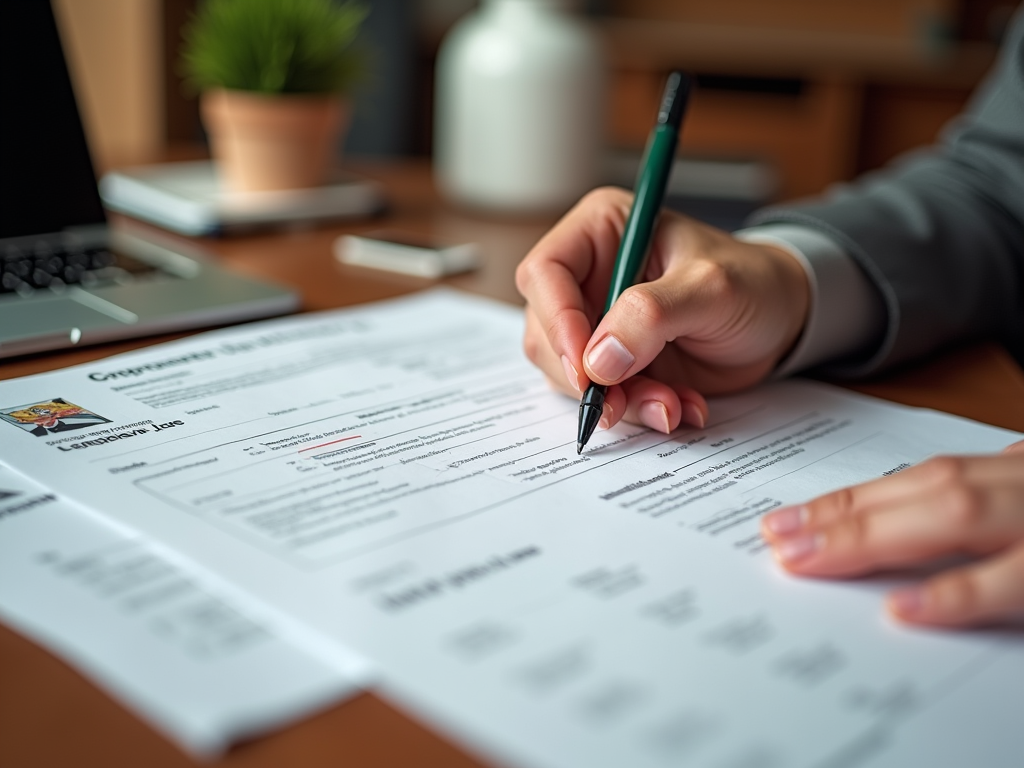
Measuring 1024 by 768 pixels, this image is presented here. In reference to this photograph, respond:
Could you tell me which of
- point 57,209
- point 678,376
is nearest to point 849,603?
point 678,376

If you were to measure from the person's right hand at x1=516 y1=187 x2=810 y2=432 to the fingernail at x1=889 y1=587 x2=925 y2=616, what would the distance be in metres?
0.18

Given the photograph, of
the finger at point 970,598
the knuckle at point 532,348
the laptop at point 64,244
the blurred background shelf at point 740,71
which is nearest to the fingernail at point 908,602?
the finger at point 970,598

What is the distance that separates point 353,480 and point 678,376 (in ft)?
0.81

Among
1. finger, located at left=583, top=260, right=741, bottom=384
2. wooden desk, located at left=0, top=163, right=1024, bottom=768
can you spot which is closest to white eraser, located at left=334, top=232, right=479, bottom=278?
wooden desk, located at left=0, top=163, right=1024, bottom=768

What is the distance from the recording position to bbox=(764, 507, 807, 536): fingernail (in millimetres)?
399

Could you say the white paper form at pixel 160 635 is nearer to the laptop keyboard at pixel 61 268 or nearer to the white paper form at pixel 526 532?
the white paper form at pixel 526 532

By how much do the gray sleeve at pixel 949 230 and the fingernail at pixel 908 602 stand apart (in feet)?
1.04

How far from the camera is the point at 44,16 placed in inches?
31.3

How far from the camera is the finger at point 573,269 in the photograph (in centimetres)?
55

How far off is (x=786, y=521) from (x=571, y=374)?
163 millimetres

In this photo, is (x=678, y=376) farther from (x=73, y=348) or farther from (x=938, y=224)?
(x=73, y=348)

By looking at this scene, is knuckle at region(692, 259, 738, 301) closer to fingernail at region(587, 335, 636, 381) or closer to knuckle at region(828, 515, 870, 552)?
fingernail at region(587, 335, 636, 381)

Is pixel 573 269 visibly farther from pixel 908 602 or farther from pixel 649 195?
pixel 908 602

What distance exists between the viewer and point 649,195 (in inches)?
24.0
